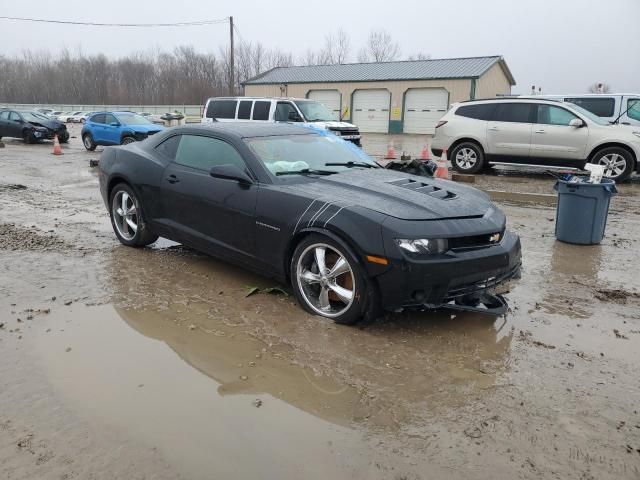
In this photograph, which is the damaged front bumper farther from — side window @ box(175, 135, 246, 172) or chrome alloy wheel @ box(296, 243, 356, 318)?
side window @ box(175, 135, 246, 172)

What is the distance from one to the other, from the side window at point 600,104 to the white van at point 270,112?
6523 mm

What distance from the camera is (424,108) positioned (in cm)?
→ 3316

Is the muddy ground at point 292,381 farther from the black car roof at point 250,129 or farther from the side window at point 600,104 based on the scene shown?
the side window at point 600,104

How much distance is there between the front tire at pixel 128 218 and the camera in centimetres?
577

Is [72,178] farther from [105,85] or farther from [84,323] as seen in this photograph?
[105,85]

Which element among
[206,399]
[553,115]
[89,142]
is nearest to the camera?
[206,399]

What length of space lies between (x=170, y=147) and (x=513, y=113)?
9.41 metres

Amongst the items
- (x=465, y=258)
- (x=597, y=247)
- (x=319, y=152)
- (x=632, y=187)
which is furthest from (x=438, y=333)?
(x=632, y=187)

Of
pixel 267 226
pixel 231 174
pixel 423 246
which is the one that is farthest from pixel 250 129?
pixel 423 246

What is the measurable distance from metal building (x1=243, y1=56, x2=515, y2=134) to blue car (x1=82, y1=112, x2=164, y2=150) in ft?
64.0

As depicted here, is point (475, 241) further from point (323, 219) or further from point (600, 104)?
point (600, 104)

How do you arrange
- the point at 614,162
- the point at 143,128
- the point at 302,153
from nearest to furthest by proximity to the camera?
the point at 302,153, the point at 614,162, the point at 143,128

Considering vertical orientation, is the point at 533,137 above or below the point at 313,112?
below

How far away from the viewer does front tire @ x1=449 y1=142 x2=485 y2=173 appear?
12.9m
